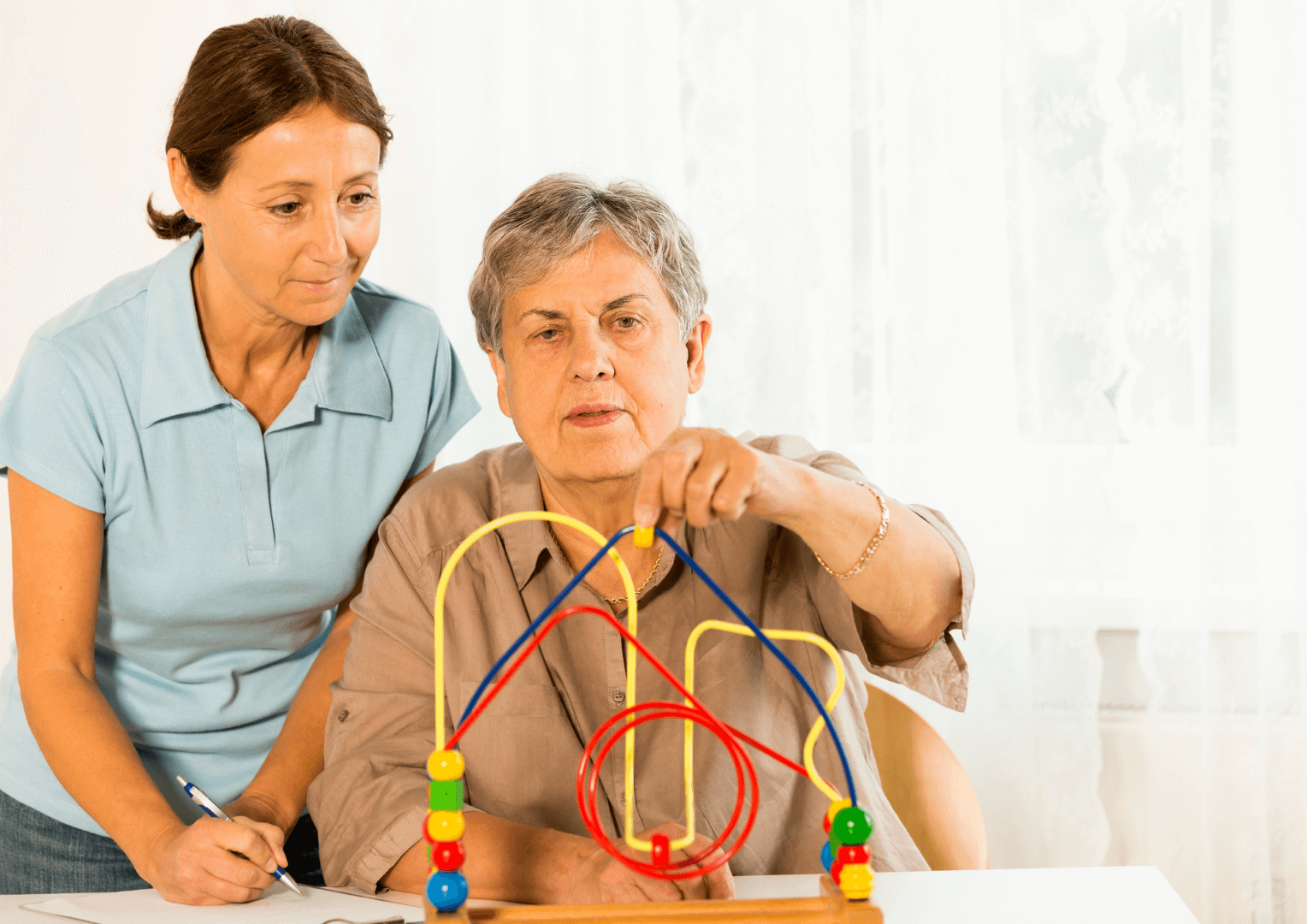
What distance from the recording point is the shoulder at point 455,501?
4.44ft

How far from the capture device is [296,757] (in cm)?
140

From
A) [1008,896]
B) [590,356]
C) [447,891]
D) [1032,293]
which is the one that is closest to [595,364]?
[590,356]

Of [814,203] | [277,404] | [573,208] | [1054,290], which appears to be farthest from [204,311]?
[1054,290]

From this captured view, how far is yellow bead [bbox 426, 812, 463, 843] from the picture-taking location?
93 cm

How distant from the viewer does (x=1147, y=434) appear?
209cm

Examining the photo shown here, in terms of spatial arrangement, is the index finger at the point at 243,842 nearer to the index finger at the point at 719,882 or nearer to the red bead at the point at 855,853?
the index finger at the point at 719,882

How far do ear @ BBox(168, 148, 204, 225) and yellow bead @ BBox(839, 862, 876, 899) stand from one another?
1048mm

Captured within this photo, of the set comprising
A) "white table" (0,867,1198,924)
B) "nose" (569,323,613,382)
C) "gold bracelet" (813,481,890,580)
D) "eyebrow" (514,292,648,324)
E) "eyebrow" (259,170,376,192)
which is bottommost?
"white table" (0,867,1198,924)

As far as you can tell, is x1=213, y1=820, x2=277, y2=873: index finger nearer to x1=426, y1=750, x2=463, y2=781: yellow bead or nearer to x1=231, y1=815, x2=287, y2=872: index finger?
x1=231, y1=815, x2=287, y2=872: index finger

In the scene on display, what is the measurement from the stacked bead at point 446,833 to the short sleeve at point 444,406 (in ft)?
2.36

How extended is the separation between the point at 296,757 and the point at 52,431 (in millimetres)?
497

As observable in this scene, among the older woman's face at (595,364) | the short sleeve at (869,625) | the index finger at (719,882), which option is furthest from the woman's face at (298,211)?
the index finger at (719,882)

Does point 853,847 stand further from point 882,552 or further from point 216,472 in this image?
point 216,472

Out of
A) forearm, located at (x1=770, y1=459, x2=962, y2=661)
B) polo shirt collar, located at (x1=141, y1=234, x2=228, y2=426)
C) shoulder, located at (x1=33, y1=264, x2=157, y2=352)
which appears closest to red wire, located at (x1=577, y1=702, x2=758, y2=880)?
forearm, located at (x1=770, y1=459, x2=962, y2=661)
